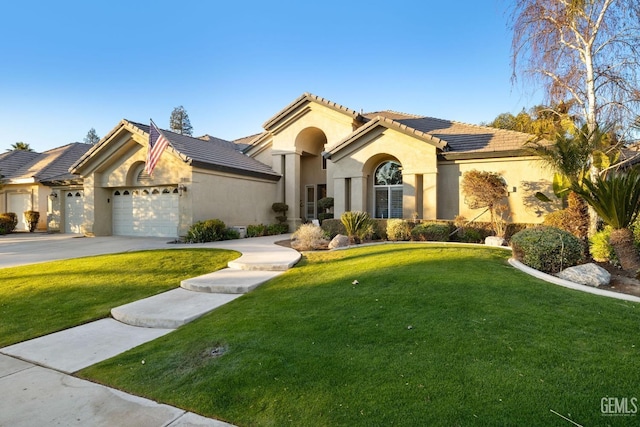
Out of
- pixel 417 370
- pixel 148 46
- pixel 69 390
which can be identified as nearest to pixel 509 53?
pixel 417 370

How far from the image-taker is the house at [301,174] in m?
16.0

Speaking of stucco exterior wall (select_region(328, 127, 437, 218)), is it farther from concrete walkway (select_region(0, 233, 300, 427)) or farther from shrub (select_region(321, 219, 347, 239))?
concrete walkway (select_region(0, 233, 300, 427))

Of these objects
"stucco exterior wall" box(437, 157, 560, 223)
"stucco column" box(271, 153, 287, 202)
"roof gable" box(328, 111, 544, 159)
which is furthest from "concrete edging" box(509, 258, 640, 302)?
"stucco column" box(271, 153, 287, 202)

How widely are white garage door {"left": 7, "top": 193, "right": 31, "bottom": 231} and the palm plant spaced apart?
3216 cm

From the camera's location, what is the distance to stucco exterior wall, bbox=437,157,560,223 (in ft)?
48.7

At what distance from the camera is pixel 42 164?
25.6 meters

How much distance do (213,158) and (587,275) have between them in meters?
17.0

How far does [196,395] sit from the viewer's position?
3.50 m

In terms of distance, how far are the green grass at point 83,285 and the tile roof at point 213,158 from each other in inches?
256

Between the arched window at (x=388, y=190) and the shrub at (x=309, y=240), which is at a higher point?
the arched window at (x=388, y=190)

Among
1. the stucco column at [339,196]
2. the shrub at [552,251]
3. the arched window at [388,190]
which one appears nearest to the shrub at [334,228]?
the stucco column at [339,196]

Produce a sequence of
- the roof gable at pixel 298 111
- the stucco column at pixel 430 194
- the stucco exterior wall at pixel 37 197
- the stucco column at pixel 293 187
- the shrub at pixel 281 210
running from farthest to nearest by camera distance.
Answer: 1. the stucco exterior wall at pixel 37 197
2. the stucco column at pixel 293 187
3. the shrub at pixel 281 210
4. the roof gable at pixel 298 111
5. the stucco column at pixel 430 194

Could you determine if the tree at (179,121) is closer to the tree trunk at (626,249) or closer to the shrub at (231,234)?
the shrub at (231,234)

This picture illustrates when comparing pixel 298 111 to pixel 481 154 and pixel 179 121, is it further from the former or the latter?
pixel 179 121
